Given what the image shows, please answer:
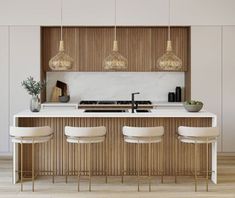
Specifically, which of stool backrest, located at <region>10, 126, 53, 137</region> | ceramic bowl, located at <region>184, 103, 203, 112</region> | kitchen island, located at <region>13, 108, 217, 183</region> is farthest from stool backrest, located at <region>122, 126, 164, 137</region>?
stool backrest, located at <region>10, 126, 53, 137</region>

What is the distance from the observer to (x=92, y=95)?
8.09m

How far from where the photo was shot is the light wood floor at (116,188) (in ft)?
16.3

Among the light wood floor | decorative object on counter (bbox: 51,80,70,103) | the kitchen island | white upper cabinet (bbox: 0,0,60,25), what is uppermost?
white upper cabinet (bbox: 0,0,60,25)

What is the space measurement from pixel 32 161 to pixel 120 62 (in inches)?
70.3

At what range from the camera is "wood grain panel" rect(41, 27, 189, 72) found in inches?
301

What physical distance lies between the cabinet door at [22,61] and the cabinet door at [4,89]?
0.09 meters

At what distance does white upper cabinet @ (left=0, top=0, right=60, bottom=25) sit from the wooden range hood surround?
0.96 ft

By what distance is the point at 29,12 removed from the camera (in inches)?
290

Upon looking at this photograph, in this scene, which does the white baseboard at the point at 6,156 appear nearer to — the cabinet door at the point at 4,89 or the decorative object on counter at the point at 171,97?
the cabinet door at the point at 4,89

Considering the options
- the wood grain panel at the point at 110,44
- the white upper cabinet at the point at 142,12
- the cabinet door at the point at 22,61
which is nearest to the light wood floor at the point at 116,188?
the cabinet door at the point at 22,61

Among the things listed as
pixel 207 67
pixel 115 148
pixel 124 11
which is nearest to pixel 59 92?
pixel 124 11

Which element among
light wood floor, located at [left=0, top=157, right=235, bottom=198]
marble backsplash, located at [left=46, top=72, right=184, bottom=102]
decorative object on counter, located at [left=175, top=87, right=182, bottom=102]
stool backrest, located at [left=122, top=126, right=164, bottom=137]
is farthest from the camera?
marble backsplash, located at [left=46, top=72, right=184, bottom=102]

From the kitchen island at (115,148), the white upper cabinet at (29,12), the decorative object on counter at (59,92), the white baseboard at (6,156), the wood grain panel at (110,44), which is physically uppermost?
the white upper cabinet at (29,12)

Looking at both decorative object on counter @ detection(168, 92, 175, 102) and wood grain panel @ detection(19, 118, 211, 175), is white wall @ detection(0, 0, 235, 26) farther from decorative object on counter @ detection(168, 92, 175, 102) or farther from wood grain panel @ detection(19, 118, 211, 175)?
wood grain panel @ detection(19, 118, 211, 175)
